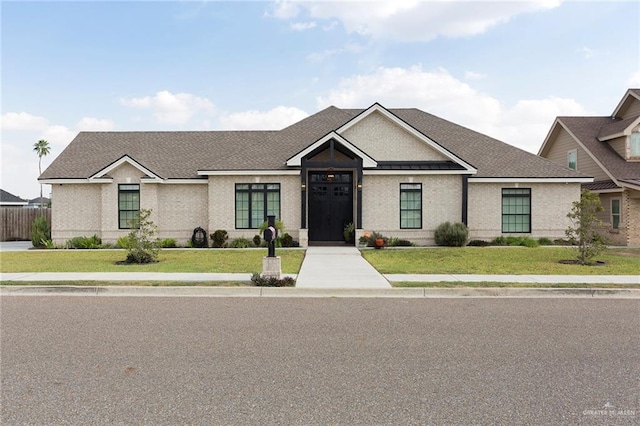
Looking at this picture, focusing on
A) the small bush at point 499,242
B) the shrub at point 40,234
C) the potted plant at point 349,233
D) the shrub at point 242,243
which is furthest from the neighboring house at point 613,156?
the shrub at point 40,234

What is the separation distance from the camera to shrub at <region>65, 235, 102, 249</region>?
2131 cm

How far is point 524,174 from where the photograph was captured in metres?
22.2

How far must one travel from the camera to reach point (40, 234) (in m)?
22.0

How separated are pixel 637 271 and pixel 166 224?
756 inches

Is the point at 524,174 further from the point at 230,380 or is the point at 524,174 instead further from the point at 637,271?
the point at 230,380

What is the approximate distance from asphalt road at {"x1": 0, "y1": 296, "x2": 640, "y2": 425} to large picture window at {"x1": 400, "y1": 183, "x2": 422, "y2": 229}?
13.2 metres

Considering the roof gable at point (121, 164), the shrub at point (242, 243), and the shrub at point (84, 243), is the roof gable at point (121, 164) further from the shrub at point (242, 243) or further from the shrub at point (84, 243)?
the shrub at point (242, 243)

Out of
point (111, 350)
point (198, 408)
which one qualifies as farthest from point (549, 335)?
point (111, 350)

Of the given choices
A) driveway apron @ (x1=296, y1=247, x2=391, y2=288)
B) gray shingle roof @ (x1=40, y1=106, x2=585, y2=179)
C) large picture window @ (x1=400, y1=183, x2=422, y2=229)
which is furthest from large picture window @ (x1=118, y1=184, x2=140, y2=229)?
large picture window @ (x1=400, y1=183, x2=422, y2=229)

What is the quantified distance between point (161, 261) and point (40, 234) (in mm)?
10331

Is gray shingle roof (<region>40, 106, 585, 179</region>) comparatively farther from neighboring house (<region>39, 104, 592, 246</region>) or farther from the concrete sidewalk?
the concrete sidewalk

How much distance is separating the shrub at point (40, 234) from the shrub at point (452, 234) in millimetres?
18893

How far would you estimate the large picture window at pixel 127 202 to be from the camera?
72.0 feet

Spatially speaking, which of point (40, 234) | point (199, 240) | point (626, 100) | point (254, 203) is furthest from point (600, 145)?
point (40, 234)
